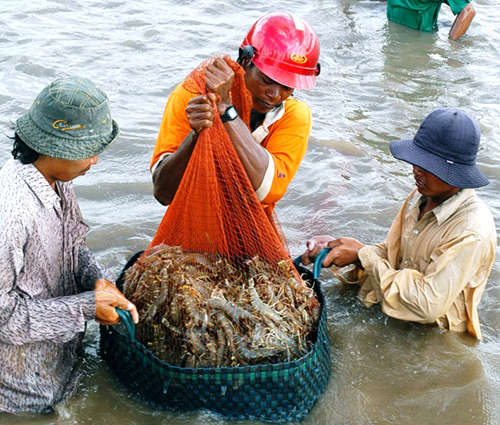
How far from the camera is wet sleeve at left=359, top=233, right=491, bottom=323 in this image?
3289mm

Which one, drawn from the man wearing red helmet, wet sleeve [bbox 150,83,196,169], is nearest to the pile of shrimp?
the man wearing red helmet

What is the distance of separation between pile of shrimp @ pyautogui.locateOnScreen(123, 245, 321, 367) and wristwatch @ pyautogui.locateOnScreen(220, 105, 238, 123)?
0.70m

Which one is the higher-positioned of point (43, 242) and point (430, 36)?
point (43, 242)

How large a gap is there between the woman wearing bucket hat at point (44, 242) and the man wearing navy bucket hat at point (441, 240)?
1.55m

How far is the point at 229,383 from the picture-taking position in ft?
Result: 9.02

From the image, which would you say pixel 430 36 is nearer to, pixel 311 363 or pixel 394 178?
pixel 394 178

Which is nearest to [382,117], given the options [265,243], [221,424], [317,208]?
[317,208]

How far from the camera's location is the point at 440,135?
335cm

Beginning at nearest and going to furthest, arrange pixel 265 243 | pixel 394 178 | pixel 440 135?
pixel 265 243 → pixel 440 135 → pixel 394 178

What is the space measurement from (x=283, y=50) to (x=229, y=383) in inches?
66.2

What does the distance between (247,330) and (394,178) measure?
11.6ft

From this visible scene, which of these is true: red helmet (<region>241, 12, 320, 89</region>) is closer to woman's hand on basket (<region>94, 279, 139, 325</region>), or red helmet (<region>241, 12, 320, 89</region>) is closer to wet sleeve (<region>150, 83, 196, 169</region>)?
wet sleeve (<region>150, 83, 196, 169</region>)

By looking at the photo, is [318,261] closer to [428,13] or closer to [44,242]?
[44,242]

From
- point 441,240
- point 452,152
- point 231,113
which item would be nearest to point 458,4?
point 452,152
